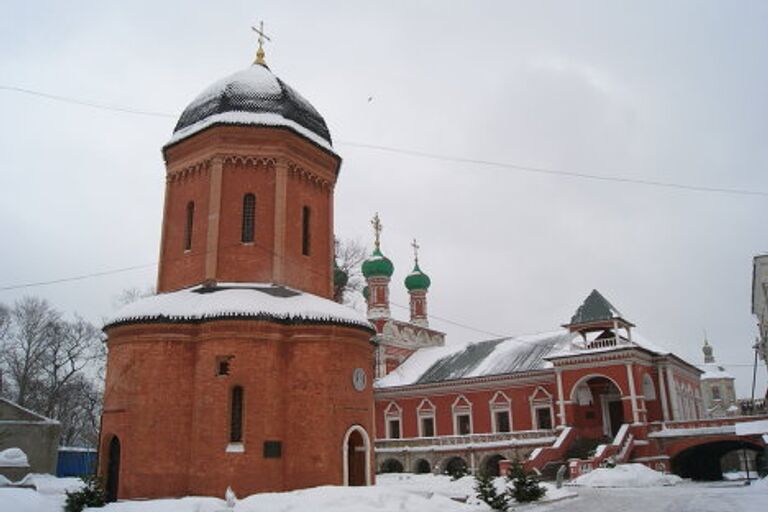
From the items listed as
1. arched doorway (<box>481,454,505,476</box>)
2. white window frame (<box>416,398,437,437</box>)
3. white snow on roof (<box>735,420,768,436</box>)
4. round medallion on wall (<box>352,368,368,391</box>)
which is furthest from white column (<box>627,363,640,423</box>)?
round medallion on wall (<box>352,368,368,391</box>)

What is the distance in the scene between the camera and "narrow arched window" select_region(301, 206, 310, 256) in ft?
66.5

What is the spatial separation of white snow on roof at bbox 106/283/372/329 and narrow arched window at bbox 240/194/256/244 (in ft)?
4.91

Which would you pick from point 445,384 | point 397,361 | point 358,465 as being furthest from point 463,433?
point 358,465

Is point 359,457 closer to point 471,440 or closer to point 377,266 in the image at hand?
point 471,440

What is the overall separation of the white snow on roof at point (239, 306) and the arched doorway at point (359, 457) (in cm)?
295

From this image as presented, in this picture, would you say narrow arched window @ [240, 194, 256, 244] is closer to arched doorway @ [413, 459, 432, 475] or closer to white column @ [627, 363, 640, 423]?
white column @ [627, 363, 640, 423]

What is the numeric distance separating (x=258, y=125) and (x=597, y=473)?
671 inches

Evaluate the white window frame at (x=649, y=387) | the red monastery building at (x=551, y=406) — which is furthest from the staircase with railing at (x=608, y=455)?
the white window frame at (x=649, y=387)

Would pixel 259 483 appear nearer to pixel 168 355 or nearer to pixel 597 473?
pixel 168 355

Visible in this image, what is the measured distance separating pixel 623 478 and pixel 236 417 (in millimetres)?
14711

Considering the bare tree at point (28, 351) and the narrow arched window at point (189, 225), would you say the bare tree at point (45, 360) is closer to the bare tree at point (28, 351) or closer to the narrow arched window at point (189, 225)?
the bare tree at point (28, 351)

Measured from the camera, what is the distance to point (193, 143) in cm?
2012

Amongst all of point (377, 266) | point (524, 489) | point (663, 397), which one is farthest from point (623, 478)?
point (377, 266)

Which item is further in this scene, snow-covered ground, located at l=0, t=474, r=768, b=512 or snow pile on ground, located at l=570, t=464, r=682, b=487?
snow pile on ground, located at l=570, t=464, r=682, b=487
